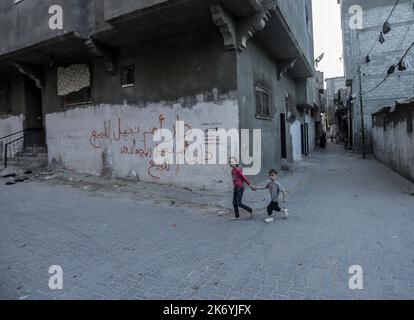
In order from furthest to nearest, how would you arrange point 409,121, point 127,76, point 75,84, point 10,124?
point 10,124 → point 75,84 → point 127,76 → point 409,121

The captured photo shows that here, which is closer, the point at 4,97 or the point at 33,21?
the point at 33,21

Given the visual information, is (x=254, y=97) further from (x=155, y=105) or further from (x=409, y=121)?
(x=409, y=121)

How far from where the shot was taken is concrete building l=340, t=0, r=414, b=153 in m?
19.5

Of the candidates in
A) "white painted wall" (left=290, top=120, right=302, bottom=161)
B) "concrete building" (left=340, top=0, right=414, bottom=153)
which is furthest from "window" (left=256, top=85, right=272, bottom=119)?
"concrete building" (left=340, top=0, right=414, bottom=153)

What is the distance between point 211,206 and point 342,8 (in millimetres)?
22061

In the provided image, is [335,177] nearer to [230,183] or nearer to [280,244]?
[230,183]

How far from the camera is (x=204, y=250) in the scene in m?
4.48

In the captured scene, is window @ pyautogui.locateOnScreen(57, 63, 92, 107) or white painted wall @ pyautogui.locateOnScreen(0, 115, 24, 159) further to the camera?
white painted wall @ pyautogui.locateOnScreen(0, 115, 24, 159)

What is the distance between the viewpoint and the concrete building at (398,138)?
965 cm

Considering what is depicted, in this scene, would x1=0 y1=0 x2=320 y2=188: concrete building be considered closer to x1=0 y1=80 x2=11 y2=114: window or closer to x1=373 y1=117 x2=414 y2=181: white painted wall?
x1=0 y1=80 x2=11 y2=114: window

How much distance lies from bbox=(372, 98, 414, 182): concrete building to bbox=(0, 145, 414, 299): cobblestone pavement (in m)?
2.89

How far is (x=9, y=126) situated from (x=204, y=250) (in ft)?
47.1

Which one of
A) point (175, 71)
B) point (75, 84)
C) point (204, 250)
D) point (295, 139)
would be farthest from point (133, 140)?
point (295, 139)

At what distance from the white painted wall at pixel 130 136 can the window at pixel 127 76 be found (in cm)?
79
